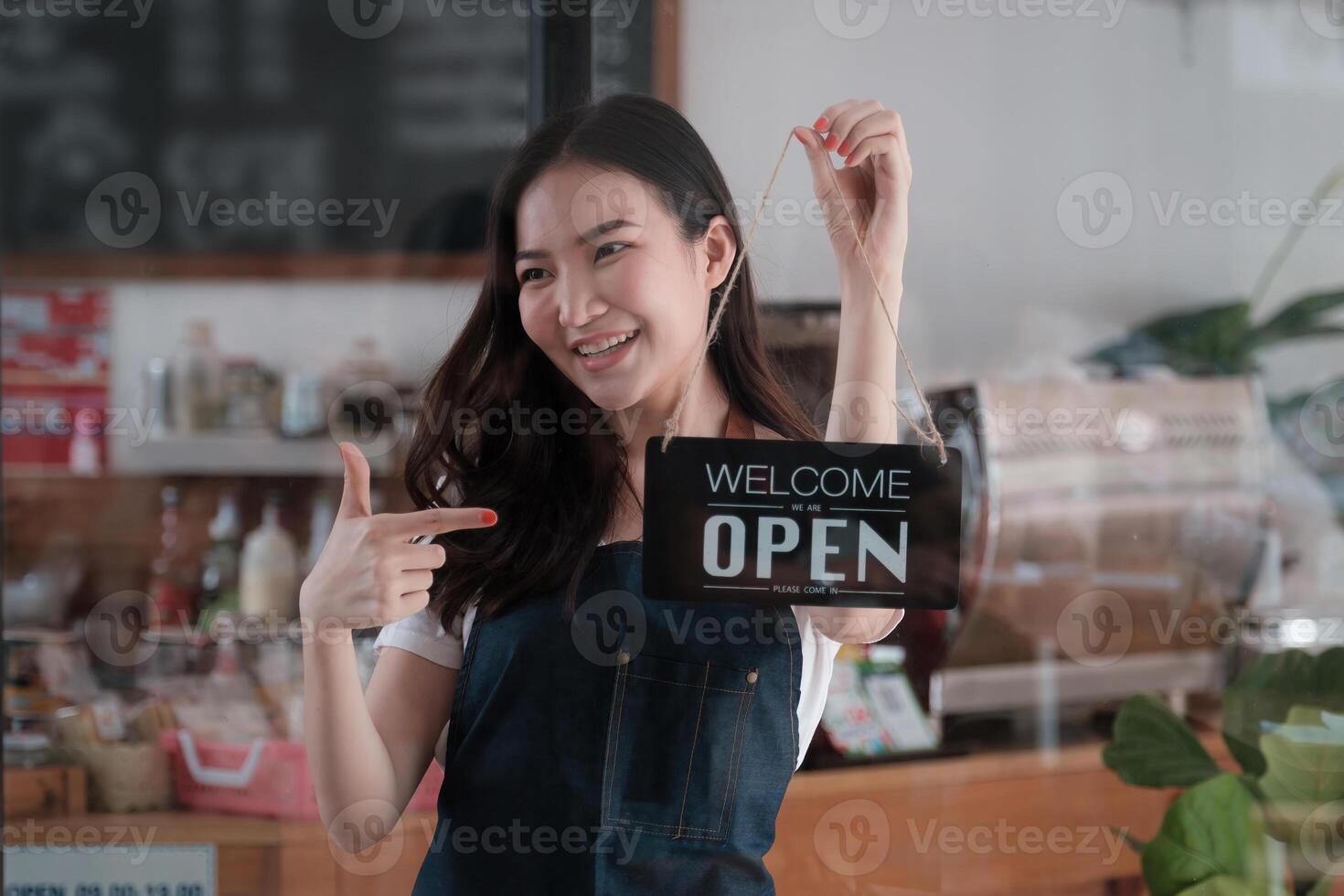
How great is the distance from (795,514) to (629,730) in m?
0.22

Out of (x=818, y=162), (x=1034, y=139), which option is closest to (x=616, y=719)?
(x=818, y=162)

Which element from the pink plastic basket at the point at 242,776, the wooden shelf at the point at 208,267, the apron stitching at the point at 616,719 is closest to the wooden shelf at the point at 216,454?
the wooden shelf at the point at 208,267

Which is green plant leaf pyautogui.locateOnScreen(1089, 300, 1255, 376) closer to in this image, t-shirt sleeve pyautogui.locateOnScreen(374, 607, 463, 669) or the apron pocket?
the apron pocket

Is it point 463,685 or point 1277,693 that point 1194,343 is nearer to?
point 1277,693

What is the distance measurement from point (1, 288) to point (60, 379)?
175 millimetres

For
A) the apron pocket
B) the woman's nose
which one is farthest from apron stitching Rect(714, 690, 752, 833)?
the woman's nose

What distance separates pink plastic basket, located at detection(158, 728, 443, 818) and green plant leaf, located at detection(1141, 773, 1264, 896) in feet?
2.65

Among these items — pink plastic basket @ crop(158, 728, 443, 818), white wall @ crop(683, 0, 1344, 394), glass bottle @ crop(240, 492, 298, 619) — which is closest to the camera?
white wall @ crop(683, 0, 1344, 394)

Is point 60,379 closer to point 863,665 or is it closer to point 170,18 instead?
point 170,18

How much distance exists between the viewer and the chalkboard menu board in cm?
121

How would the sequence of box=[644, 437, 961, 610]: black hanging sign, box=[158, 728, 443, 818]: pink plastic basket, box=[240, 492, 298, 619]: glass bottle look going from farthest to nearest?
box=[240, 492, 298, 619]: glass bottle < box=[158, 728, 443, 818]: pink plastic basket < box=[644, 437, 961, 610]: black hanging sign

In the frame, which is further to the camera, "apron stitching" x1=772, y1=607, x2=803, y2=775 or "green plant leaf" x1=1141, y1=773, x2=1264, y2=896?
"green plant leaf" x1=1141, y1=773, x2=1264, y2=896

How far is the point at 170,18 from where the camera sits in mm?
1296

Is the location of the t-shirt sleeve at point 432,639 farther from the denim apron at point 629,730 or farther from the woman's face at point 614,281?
the woman's face at point 614,281
